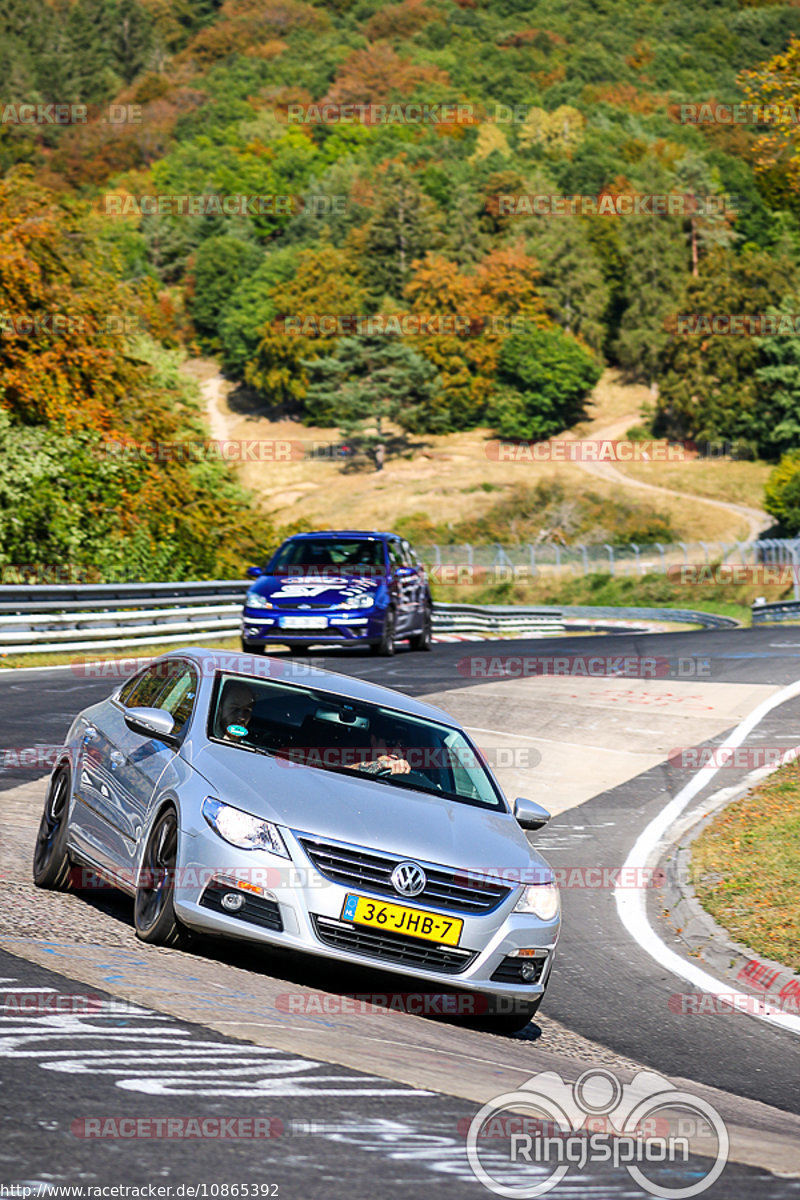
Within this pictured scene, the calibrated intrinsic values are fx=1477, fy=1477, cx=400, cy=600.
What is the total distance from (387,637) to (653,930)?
1252cm

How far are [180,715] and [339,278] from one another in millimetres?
135765

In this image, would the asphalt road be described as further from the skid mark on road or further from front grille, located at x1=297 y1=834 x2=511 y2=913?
front grille, located at x1=297 y1=834 x2=511 y2=913

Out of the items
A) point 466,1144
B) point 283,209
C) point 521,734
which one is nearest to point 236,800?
point 466,1144

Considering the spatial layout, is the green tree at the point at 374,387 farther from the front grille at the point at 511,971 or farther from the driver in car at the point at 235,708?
the front grille at the point at 511,971

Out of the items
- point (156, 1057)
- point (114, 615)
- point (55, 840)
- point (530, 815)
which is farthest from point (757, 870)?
point (114, 615)

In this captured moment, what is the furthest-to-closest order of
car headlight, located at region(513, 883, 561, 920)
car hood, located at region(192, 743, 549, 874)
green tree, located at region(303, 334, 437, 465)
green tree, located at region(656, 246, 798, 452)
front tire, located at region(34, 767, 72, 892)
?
1. green tree, located at region(303, 334, 437, 465)
2. green tree, located at region(656, 246, 798, 452)
3. front tire, located at region(34, 767, 72, 892)
4. car headlight, located at region(513, 883, 561, 920)
5. car hood, located at region(192, 743, 549, 874)

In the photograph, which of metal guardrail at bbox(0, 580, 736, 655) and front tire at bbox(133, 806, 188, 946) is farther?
metal guardrail at bbox(0, 580, 736, 655)

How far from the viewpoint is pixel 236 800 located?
6.55 meters

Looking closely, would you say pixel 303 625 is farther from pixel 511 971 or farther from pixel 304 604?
pixel 511 971

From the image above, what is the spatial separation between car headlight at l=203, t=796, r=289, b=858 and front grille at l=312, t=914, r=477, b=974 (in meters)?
0.37

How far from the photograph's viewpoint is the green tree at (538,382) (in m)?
123

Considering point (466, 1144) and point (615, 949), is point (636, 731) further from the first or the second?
point (466, 1144)

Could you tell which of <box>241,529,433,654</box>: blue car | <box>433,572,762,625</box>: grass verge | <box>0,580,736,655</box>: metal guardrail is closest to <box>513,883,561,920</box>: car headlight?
<box>241,529,433,654</box>: blue car

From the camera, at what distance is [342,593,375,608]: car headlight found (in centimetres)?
2081
